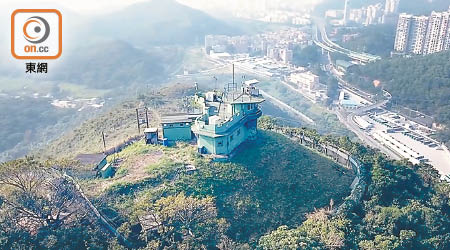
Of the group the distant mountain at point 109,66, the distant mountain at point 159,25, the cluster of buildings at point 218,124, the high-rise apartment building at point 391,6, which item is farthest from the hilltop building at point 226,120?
the high-rise apartment building at point 391,6

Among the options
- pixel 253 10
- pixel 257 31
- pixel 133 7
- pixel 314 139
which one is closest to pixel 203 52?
pixel 257 31

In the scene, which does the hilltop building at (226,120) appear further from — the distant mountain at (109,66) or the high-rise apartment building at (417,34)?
the high-rise apartment building at (417,34)

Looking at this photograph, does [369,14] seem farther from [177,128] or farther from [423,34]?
[177,128]

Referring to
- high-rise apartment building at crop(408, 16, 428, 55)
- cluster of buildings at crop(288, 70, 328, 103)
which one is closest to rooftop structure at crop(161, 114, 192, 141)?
cluster of buildings at crop(288, 70, 328, 103)

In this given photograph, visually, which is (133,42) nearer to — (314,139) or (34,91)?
(34,91)

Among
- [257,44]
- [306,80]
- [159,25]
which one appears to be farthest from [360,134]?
[159,25]

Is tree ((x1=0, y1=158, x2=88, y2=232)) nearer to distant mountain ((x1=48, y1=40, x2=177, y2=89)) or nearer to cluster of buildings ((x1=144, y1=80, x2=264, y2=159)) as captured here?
cluster of buildings ((x1=144, y1=80, x2=264, y2=159))

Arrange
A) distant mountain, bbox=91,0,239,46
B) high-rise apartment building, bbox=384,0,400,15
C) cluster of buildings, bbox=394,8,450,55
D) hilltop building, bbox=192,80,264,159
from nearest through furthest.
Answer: hilltop building, bbox=192,80,264,159 → cluster of buildings, bbox=394,8,450,55 → distant mountain, bbox=91,0,239,46 → high-rise apartment building, bbox=384,0,400,15
